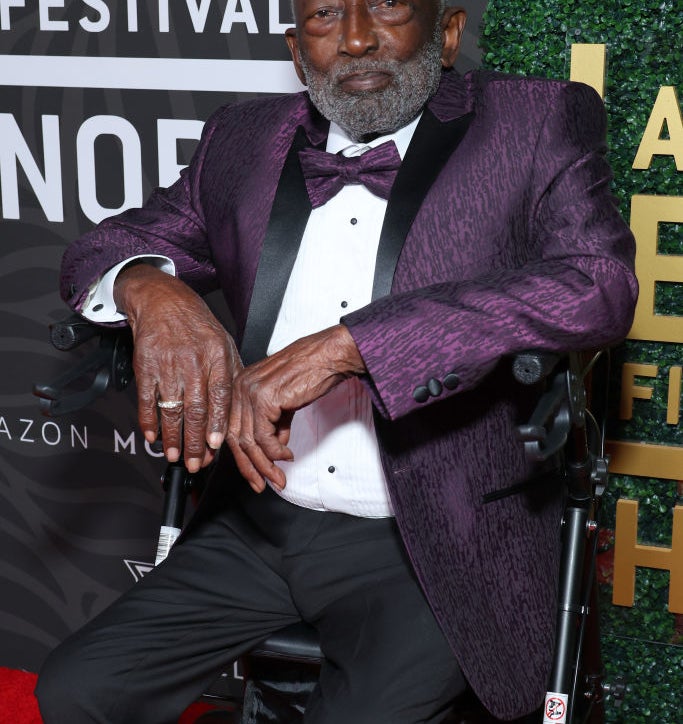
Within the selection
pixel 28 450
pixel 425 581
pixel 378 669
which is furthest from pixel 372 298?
pixel 28 450

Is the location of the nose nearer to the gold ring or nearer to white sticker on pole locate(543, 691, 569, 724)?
the gold ring

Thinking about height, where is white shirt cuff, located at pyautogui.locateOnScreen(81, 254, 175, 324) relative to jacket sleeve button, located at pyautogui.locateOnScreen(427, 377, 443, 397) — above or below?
above

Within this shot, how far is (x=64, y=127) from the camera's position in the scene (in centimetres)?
298

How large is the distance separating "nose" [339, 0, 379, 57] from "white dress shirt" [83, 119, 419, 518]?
18 centimetres

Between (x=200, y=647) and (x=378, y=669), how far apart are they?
0.37 metres

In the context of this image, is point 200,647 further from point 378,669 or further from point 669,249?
point 669,249

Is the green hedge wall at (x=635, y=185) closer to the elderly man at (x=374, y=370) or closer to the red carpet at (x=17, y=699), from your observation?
the elderly man at (x=374, y=370)

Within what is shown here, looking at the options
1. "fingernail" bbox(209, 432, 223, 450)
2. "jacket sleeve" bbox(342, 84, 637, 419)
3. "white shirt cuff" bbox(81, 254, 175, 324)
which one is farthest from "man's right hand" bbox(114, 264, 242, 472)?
"jacket sleeve" bbox(342, 84, 637, 419)

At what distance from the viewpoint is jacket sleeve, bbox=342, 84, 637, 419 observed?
5.44ft

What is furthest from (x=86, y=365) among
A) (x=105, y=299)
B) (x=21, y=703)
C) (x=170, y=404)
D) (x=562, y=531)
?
(x=21, y=703)

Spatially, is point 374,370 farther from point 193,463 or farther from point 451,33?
point 451,33

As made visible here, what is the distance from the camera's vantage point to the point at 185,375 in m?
1.78

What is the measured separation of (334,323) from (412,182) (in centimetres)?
28

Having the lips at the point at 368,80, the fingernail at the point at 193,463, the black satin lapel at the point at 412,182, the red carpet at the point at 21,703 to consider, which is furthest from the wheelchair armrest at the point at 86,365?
the red carpet at the point at 21,703
